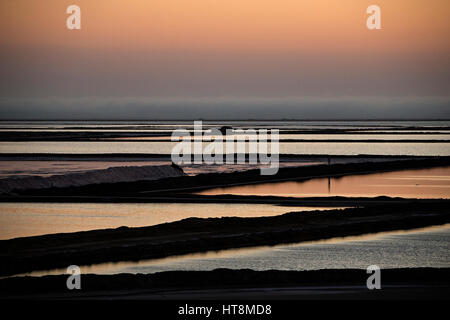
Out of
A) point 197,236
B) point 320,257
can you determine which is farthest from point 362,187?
point 320,257

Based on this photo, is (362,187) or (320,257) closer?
(320,257)

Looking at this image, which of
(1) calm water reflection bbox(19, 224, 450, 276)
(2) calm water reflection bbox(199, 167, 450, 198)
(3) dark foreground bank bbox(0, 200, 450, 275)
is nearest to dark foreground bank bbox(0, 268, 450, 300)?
(1) calm water reflection bbox(19, 224, 450, 276)

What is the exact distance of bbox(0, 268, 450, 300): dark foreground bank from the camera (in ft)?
35.3

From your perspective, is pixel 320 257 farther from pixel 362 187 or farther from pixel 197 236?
pixel 362 187

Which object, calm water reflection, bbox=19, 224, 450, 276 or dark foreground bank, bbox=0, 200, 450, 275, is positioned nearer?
calm water reflection, bbox=19, 224, 450, 276

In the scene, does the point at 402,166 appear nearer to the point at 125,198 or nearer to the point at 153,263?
the point at 125,198

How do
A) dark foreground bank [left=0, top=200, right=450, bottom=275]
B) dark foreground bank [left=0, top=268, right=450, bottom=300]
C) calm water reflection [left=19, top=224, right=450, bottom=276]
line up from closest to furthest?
dark foreground bank [left=0, top=268, right=450, bottom=300] → calm water reflection [left=19, top=224, right=450, bottom=276] → dark foreground bank [left=0, top=200, right=450, bottom=275]

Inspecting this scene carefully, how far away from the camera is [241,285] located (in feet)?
38.0

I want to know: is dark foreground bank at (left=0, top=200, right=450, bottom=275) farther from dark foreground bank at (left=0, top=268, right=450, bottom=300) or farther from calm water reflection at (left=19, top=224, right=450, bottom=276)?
dark foreground bank at (left=0, top=268, right=450, bottom=300)

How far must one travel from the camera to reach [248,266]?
14031 mm

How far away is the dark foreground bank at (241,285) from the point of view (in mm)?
10773

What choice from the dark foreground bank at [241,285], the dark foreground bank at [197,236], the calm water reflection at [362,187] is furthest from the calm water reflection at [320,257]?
the calm water reflection at [362,187]
